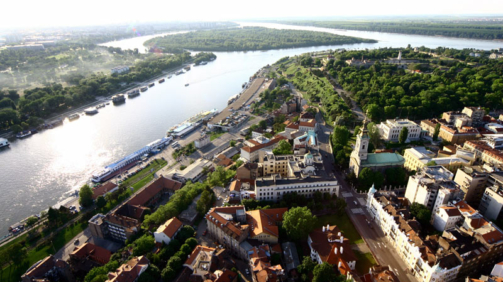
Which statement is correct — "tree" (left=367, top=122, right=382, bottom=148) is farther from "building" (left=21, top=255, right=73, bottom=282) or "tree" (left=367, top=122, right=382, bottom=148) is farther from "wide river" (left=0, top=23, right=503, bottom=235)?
"building" (left=21, top=255, right=73, bottom=282)

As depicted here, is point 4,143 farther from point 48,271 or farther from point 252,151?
point 252,151

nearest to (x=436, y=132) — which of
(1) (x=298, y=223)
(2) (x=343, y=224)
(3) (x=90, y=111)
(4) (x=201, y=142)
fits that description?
(2) (x=343, y=224)

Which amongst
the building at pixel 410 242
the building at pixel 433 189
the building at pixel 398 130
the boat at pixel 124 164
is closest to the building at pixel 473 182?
the building at pixel 433 189

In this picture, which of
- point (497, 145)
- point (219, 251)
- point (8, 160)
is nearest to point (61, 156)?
point (8, 160)

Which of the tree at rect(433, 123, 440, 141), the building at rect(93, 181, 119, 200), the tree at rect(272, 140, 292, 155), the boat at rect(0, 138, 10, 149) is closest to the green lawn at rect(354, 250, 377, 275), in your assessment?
the tree at rect(272, 140, 292, 155)

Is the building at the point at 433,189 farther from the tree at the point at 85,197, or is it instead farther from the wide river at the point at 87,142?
the wide river at the point at 87,142

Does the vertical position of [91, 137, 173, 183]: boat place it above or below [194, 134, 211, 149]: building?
below

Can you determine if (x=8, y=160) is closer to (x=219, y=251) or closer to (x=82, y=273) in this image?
(x=82, y=273)
